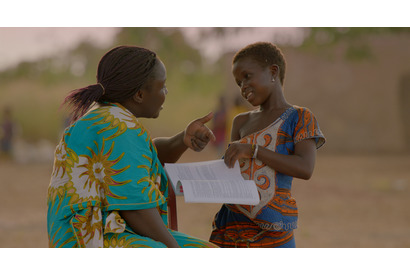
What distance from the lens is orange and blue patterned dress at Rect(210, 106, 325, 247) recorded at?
79.6 inches

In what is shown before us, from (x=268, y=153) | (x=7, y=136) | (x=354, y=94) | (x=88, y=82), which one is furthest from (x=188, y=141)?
(x=88, y=82)

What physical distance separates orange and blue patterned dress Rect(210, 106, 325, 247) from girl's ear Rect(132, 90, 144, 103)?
50cm

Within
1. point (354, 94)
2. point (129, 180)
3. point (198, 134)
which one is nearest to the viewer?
point (129, 180)

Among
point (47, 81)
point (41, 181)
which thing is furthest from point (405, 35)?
point (47, 81)

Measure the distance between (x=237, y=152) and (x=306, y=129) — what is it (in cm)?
30

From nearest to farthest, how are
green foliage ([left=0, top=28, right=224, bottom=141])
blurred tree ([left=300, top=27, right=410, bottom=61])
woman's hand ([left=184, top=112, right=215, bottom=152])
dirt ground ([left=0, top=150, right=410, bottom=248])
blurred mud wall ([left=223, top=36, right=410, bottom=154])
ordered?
woman's hand ([left=184, top=112, right=215, bottom=152]), dirt ground ([left=0, top=150, right=410, bottom=248]), blurred mud wall ([left=223, top=36, right=410, bottom=154]), blurred tree ([left=300, top=27, right=410, bottom=61]), green foliage ([left=0, top=28, right=224, bottom=141])

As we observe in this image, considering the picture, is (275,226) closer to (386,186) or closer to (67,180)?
(67,180)

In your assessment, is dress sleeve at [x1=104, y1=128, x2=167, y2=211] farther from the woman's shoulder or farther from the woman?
the woman's shoulder

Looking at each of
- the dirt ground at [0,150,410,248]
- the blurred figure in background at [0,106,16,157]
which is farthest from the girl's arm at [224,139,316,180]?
the blurred figure in background at [0,106,16,157]

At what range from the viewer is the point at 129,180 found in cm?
164

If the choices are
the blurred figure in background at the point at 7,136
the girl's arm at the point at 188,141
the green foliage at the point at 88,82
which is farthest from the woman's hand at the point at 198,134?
the green foliage at the point at 88,82

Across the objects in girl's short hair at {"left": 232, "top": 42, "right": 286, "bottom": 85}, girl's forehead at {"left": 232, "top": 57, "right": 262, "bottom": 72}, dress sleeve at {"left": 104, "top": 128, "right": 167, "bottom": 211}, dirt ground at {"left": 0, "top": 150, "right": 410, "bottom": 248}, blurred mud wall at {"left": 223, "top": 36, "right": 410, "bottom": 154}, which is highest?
blurred mud wall at {"left": 223, "top": 36, "right": 410, "bottom": 154}

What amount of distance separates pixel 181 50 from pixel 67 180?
753 inches

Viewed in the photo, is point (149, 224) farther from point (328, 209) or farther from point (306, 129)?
point (328, 209)
